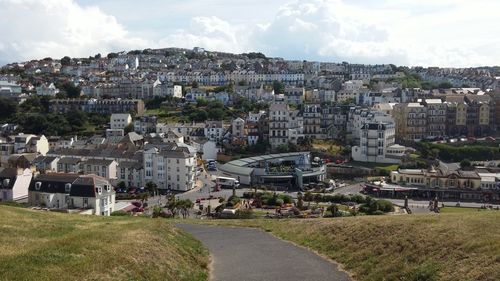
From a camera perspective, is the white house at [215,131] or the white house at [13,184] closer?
the white house at [13,184]

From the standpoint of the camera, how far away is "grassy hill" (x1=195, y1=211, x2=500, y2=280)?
55.2 feet

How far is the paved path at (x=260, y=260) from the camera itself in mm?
20188

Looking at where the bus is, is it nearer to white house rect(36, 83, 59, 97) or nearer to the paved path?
the paved path

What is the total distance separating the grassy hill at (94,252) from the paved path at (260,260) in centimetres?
94

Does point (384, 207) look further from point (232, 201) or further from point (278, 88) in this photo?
point (278, 88)

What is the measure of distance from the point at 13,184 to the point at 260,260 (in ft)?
114

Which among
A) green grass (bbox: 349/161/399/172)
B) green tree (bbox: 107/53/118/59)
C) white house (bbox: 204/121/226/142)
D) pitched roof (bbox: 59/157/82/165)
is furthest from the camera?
green tree (bbox: 107/53/118/59)

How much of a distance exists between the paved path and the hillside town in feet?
57.1

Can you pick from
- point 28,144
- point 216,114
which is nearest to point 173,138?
point 28,144

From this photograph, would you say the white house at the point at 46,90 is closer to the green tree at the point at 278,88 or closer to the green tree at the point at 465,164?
the green tree at the point at 278,88

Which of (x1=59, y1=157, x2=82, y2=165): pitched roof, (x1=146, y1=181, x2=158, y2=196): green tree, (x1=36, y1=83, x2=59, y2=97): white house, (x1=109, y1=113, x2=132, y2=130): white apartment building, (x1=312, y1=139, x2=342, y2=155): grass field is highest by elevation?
(x1=36, y1=83, x2=59, y2=97): white house

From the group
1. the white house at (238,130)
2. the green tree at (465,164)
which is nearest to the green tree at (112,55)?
the white house at (238,130)

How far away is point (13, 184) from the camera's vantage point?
1965 inches

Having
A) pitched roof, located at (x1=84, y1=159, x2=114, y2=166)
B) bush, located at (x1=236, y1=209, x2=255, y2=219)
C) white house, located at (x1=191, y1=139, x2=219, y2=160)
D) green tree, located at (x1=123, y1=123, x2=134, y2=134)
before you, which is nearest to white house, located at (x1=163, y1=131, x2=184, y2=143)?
white house, located at (x1=191, y1=139, x2=219, y2=160)
